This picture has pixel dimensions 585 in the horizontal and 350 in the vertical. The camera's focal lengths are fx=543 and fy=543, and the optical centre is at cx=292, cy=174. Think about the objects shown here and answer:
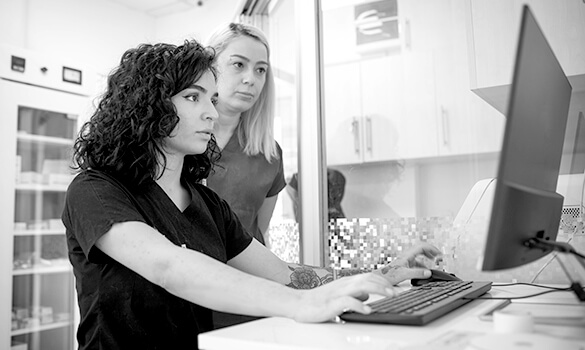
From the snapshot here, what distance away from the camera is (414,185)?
1576mm

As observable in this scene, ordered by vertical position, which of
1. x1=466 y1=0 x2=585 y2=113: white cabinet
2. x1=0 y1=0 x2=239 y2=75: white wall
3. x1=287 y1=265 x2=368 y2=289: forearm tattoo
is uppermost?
x1=0 y1=0 x2=239 y2=75: white wall

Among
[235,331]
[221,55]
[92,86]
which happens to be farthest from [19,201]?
[235,331]

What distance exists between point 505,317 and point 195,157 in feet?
2.95

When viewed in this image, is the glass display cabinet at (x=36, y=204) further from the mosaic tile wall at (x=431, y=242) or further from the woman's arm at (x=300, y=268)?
the woman's arm at (x=300, y=268)

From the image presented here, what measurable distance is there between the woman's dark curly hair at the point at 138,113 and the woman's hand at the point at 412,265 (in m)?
0.59

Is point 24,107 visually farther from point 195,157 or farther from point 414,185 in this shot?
point 414,185

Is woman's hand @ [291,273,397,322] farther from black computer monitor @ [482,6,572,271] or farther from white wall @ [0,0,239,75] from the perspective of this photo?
white wall @ [0,0,239,75]

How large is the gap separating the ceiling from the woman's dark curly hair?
251 cm

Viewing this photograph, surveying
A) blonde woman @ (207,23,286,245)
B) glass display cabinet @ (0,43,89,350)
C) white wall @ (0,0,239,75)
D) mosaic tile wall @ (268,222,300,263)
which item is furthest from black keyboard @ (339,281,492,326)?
white wall @ (0,0,239,75)

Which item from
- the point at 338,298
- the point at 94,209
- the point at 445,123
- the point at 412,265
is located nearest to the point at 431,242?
the point at 412,265

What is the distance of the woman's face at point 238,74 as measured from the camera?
1.83 meters

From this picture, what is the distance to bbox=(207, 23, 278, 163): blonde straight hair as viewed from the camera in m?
1.85

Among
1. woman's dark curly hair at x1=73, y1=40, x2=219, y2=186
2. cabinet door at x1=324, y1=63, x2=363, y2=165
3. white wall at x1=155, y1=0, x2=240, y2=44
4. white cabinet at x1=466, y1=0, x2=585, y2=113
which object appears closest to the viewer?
woman's dark curly hair at x1=73, y1=40, x2=219, y2=186

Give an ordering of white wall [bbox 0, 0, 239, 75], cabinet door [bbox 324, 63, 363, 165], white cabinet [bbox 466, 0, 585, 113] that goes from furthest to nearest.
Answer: white wall [bbox 0, 0, 239, 75]
cabinet door [bbox 324, 63, 363, 165]
white cabinet [bbox 466, 0, 585, 113]
